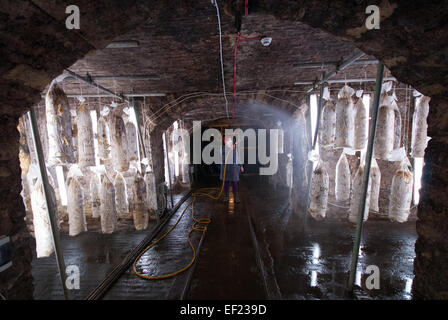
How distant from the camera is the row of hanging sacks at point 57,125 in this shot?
1.77 m

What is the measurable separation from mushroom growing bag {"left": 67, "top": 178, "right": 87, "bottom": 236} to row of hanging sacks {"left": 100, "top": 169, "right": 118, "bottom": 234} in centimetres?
26

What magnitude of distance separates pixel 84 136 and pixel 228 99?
8.77ft

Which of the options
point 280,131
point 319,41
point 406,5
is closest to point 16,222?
point 406,5

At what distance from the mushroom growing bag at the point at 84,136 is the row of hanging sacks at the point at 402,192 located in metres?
4.07

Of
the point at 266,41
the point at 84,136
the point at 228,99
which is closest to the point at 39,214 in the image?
the point at 84,136

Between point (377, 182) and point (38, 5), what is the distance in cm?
406

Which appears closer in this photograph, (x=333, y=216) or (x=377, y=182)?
(x=377, y=182)

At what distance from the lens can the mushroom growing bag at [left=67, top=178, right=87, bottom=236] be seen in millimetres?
2475

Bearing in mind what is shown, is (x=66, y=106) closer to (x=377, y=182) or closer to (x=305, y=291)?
(x=305, y=291)

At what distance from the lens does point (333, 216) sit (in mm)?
3787

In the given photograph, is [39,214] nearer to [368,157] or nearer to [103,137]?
[103,137]

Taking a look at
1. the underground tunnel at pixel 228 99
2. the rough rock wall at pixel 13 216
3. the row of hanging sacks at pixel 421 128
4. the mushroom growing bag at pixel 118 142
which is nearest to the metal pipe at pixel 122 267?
the underground tunnel at pixel 228 99

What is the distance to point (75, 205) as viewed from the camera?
2.48 meters

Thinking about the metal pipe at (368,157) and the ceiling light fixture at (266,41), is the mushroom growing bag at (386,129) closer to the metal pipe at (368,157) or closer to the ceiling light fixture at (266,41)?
the metal pipe at (368,157)
